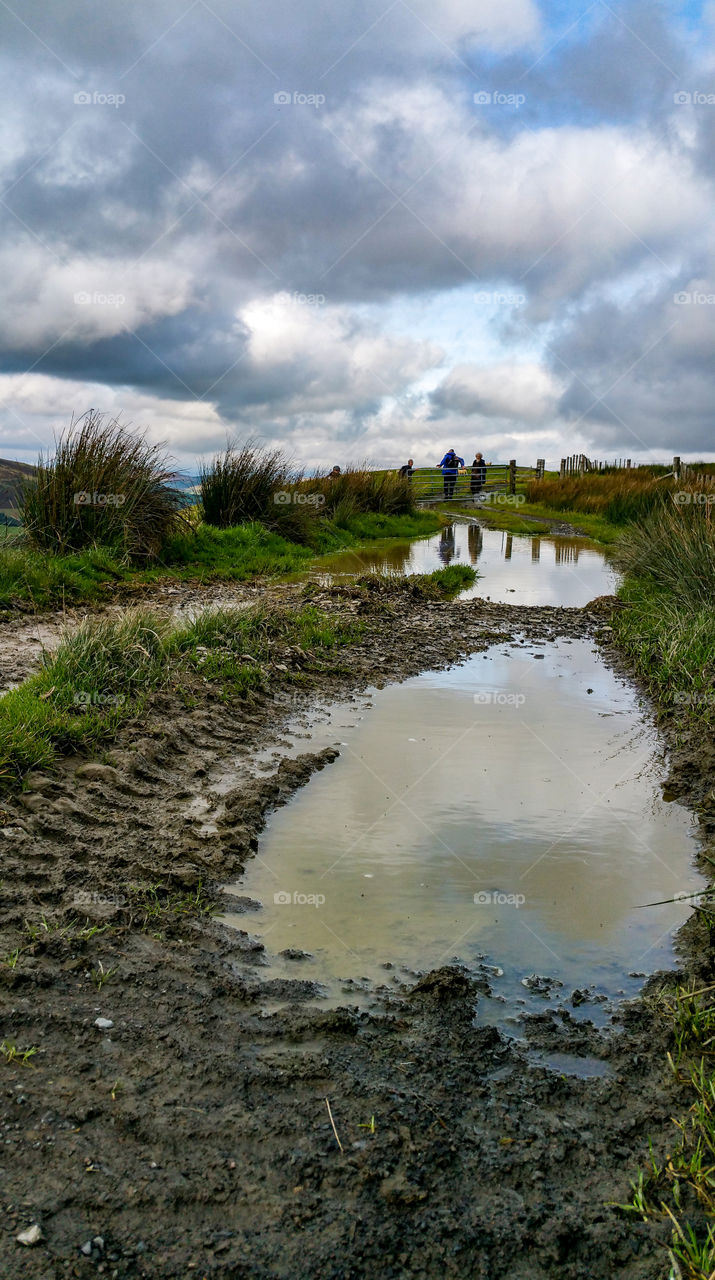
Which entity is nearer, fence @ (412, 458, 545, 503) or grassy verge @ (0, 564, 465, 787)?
grassy verge @ (0, 564, 465, 787)

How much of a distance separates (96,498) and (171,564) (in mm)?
1738

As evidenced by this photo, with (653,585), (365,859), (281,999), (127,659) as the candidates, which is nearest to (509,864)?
(365,859)

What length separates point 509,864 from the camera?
4.28m

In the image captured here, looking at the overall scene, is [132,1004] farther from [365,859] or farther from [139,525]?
[139,525]

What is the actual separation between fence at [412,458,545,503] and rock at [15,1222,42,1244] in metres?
31.2

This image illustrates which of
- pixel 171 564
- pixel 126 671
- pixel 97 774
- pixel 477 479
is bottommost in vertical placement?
pixel 97 774

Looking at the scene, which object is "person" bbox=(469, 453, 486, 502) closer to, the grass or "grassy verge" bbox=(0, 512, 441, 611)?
"grassy verge" bbox=(0, 512, 441, 611)

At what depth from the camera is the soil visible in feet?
6.82

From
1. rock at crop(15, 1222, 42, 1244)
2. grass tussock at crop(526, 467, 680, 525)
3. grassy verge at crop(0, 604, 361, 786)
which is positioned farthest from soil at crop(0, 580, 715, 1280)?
grass tussock at crop(526, 467, 680, 525)

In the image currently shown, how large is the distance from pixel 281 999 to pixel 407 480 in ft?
81.1

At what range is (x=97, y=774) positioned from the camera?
4.83 m

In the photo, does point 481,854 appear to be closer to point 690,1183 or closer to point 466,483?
point 690,1183

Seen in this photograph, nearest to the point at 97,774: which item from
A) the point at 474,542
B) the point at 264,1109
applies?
the point at 264,1109

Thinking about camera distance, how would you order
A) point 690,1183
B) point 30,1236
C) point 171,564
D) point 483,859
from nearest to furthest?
point 30,1236 → point 690,1183 → point 483,859 → point 171,564
